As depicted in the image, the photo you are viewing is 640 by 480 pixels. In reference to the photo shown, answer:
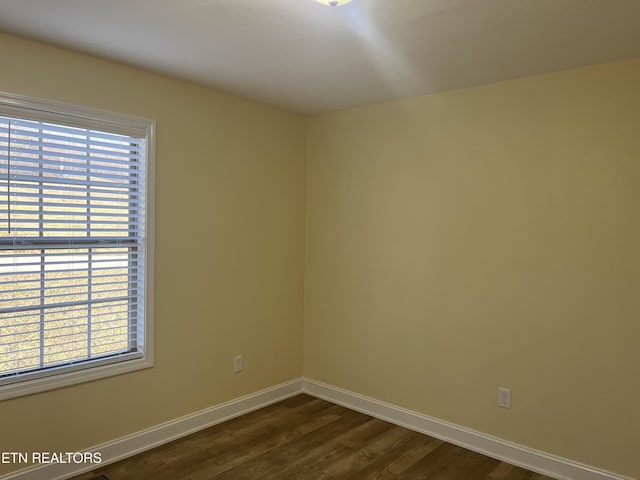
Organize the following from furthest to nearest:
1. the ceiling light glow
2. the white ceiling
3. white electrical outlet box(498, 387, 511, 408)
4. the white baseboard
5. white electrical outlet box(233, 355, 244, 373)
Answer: white electrical outlet box(233, 355, 244, 373) < white electrical outlet box(498, 387, 511, 408) < the white baseboard < the white ceiling < the ceiling light glow

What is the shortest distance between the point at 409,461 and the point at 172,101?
9.28 ft

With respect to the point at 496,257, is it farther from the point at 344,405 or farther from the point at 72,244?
the point at 72,244

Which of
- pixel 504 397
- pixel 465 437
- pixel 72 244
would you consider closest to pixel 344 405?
pixel 465 437

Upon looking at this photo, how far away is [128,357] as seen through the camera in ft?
9.62

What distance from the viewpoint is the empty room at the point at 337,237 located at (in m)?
2.41

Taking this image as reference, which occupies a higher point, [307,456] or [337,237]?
[337,237]

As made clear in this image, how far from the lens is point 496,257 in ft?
9.94

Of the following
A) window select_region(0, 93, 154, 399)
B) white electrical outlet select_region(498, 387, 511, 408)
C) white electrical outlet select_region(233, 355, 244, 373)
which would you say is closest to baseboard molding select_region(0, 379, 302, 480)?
white electrical outlet select_region(233, 355, 244, 373)

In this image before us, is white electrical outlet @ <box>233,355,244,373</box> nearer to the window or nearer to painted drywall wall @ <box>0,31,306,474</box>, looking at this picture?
painted drywall wall @ <box>0,31,306,474</box>

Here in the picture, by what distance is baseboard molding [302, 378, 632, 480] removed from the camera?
8.96 ft

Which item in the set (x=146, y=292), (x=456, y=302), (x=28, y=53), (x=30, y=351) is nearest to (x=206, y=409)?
(x=146, y=292)

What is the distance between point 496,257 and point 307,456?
70.6 inches

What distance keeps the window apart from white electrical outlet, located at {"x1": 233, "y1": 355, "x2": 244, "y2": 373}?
2.40 feet

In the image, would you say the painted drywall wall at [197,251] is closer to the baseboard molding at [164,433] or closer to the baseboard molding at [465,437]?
the baseboard molding at [164,433]
